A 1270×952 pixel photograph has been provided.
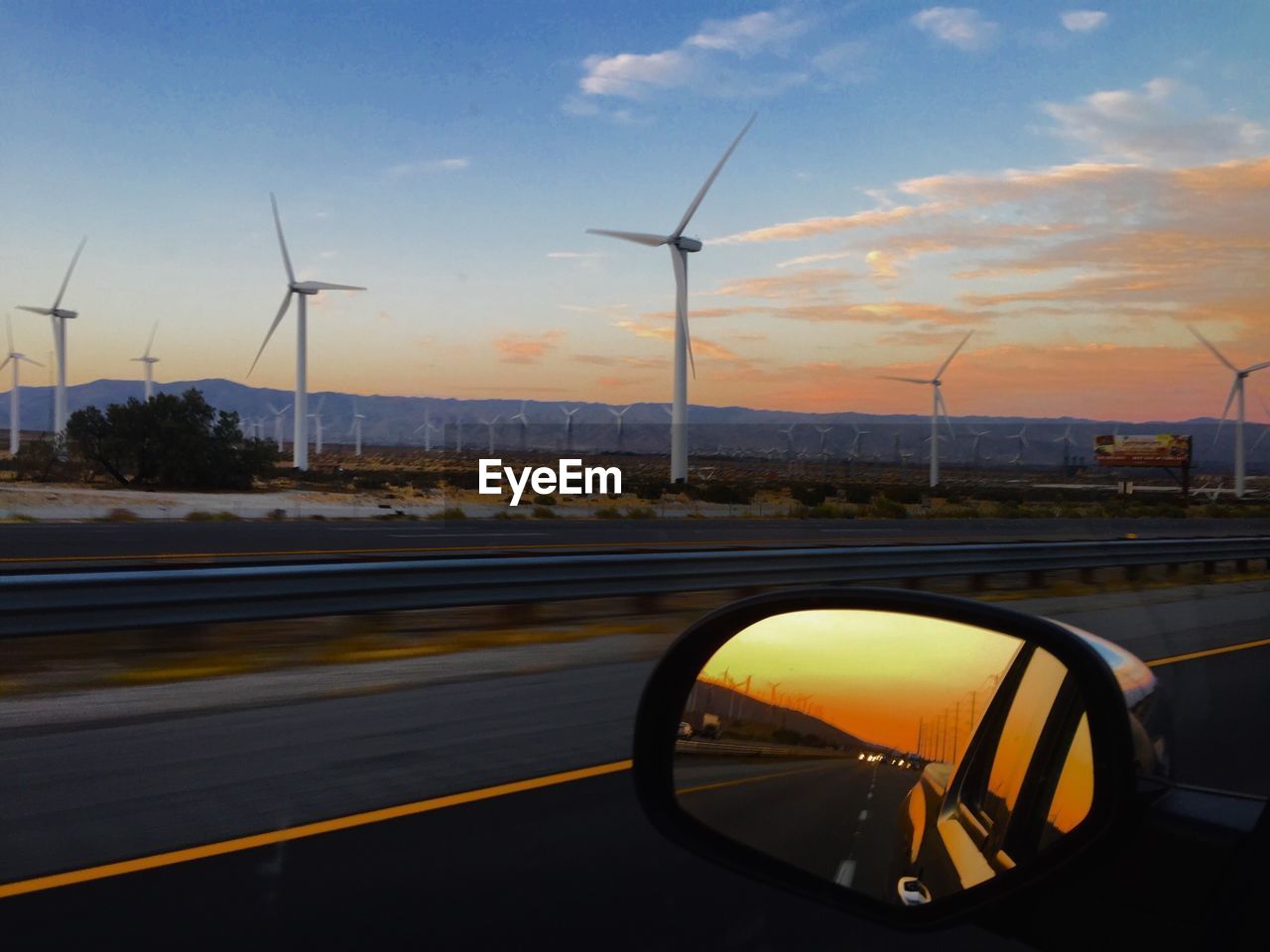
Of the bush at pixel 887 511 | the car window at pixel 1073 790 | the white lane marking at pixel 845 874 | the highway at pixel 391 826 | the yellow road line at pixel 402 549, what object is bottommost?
the bush at pixel 887 511

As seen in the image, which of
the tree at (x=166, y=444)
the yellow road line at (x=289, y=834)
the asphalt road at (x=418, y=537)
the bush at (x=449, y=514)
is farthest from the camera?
the tree at (x=166, y=444)

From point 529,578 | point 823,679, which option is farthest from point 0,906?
point 529,578

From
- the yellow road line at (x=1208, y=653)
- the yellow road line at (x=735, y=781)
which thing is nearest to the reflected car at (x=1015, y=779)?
the yellow road line at (x=735, y=781)

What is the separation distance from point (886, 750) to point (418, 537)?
88.1ft

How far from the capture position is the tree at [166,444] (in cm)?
5288

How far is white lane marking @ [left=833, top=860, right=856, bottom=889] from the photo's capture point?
218cm

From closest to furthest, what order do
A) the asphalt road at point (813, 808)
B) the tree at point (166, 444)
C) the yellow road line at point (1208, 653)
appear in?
1. the asphalt road at point (813, 808)
2. the yellow road line at point (1208, 653)
3. the tree at point (166, 444)

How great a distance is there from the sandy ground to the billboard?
63.6 meters

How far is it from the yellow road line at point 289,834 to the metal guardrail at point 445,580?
3.80m

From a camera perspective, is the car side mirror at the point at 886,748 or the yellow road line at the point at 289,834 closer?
the car side mirror at the point at 886,748

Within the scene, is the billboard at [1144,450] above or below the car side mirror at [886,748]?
above

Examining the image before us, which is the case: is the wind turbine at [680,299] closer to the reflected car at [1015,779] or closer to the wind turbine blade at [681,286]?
the wind turbine blade at [681,286]

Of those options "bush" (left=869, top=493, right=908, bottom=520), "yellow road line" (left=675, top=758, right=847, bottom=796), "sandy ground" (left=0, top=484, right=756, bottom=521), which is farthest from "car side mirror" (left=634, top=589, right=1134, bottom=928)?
"bush" (left=869, top=493, right=908, bottom=520)

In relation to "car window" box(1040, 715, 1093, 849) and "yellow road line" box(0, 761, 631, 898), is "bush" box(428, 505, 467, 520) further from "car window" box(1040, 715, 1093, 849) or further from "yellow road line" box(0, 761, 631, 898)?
"car window" box(1040, 715, 1093, 849)
